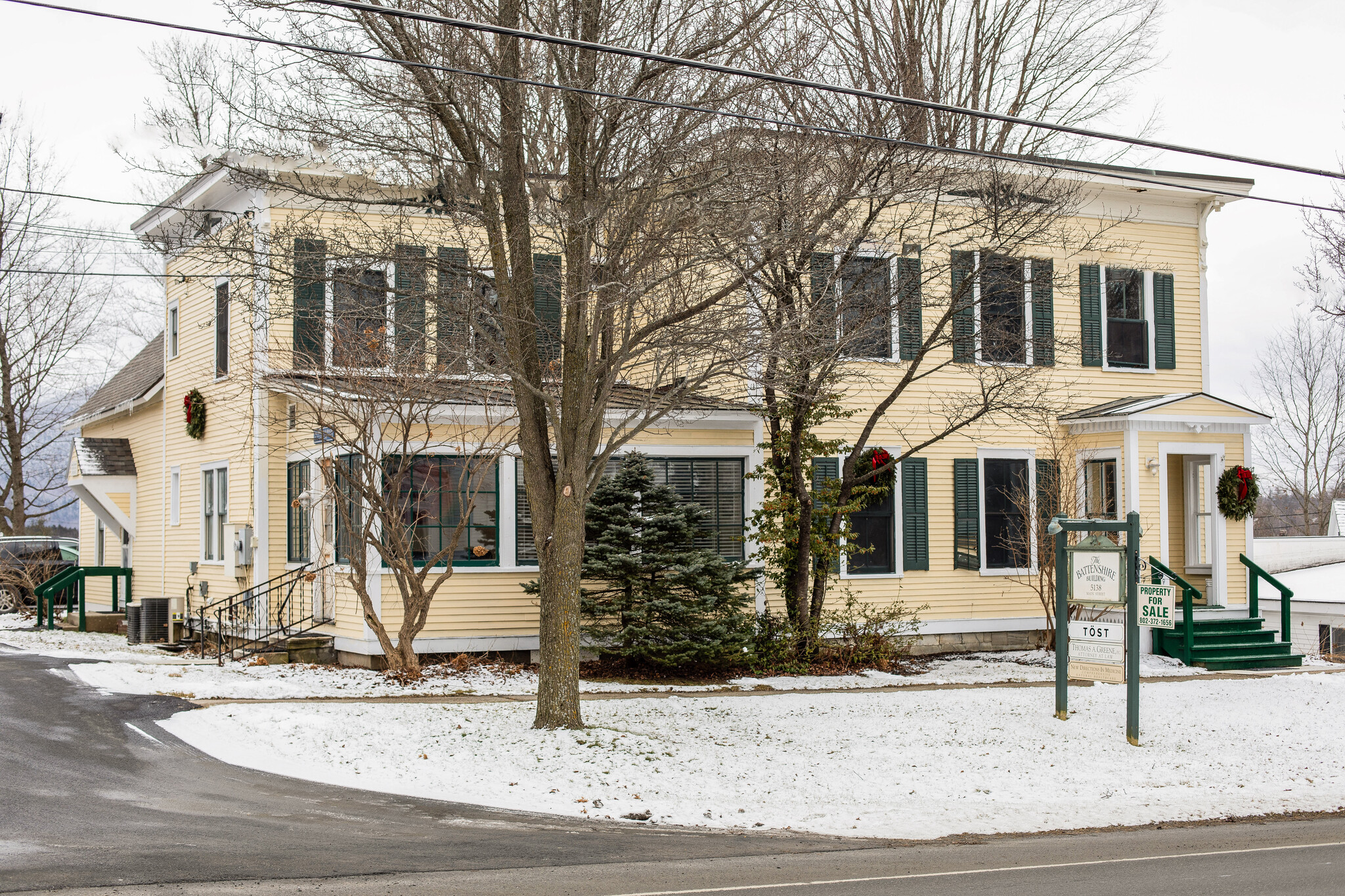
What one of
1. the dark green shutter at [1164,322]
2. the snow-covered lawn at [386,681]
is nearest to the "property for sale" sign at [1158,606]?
the snow-covered lawn at [386,681]

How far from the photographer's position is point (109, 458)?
79.6 feet

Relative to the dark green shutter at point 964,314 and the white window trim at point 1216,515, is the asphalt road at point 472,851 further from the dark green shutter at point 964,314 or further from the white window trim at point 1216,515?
the white window trim at point 1216,515

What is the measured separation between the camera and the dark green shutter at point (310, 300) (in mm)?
11820

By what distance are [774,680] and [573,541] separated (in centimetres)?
568

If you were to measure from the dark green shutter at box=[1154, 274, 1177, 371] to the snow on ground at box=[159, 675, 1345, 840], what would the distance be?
8.52 metres

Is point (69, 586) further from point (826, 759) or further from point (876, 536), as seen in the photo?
point (826, 759)

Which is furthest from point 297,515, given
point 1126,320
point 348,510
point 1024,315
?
point 1126,320

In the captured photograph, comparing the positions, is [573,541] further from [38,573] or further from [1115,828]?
[38,573]

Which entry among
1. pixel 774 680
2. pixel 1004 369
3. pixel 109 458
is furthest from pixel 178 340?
pixel 1004 369

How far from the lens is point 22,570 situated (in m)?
26.4

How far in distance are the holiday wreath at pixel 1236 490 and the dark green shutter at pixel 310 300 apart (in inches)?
580

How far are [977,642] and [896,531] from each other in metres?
2.43

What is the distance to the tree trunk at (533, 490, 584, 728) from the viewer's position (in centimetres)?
1146

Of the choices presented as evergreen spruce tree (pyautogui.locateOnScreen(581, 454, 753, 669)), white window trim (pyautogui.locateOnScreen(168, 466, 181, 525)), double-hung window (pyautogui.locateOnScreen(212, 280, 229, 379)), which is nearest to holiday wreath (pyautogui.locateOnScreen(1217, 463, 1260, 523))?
evergreen spruce tree (pyautogui.locateOnScreen(581, 454, 753, 669))
